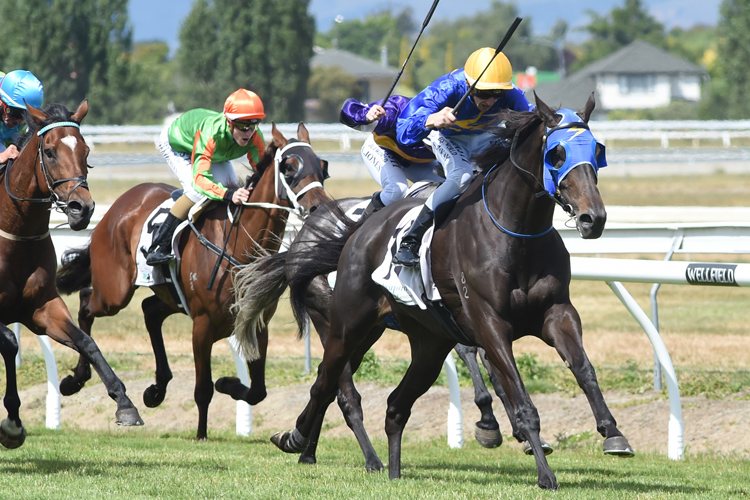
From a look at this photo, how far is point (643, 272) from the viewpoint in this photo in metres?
6.36

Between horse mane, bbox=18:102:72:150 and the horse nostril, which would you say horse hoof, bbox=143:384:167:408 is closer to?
horse mane, bbox=18:102:72:150

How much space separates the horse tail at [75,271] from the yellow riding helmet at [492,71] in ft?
14.7

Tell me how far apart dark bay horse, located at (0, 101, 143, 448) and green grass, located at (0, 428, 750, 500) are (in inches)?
16.6

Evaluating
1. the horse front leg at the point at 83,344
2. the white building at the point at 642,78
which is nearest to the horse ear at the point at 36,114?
the horse front leg at the point at 83,344

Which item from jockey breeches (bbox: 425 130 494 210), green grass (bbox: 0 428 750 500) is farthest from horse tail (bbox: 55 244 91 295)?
jockey breeches (bbox: 425 130 494 210)

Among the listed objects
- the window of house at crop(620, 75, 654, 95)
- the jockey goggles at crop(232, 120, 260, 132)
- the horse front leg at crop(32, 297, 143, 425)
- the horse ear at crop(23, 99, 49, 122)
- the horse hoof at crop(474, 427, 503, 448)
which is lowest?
the window of house at crop(620, 75, 654, 95)

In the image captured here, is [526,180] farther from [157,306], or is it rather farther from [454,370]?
[157,306]

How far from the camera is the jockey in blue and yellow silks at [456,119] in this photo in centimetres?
547

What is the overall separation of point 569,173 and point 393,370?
4268 mm

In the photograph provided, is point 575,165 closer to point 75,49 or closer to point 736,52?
point 75,49

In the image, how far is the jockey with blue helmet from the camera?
244 inches

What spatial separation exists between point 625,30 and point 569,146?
94.8 meters

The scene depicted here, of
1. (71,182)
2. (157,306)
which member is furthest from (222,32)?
(71,182)

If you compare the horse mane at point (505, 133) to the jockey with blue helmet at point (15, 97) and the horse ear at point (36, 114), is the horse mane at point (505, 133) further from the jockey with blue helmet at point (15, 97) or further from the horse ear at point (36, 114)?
the jockey with blue helmet at point (15, 97)
